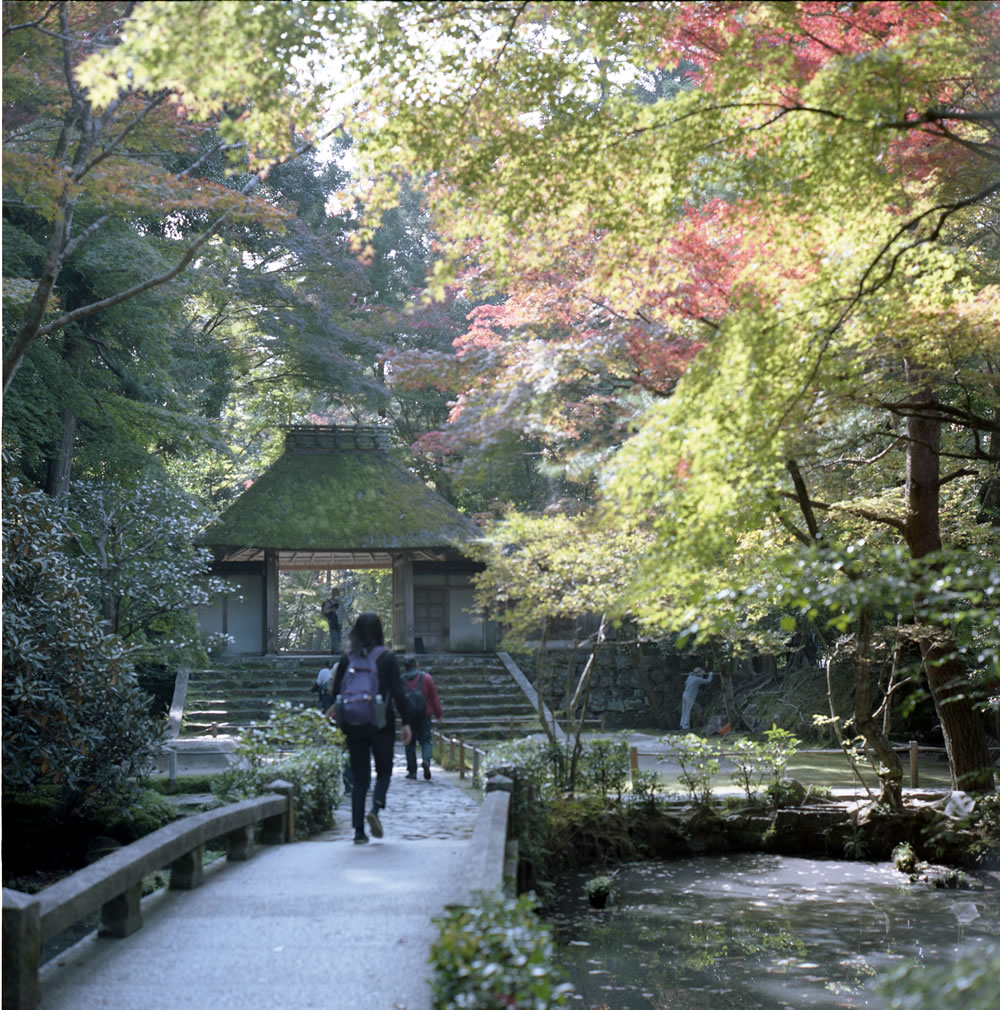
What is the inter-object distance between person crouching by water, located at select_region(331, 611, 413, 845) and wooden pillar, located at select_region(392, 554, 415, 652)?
13681mm

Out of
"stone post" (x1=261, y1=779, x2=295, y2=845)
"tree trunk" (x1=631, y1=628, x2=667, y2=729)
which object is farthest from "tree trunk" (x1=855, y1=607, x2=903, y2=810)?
"tree trunk" (x1=631, y1=628, x2=667, y2=729)

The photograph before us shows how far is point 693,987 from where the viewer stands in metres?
7.39

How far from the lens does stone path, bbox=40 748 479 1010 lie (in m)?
4.00

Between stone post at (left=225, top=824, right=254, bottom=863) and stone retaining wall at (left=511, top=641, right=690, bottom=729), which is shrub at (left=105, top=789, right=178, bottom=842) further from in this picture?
stone retaining wall at (left=511, top=641, right=690, bottom=729)

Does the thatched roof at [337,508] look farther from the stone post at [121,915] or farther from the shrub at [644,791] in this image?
the stone post at [121,915]

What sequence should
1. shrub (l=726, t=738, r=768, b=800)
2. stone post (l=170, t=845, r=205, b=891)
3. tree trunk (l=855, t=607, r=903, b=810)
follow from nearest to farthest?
1. stone post (l=170, t=845, r=205, b=891)
2. tree trunk (l=855, t=607, r=903, b=810)
3. shrub (l=726, t=738, r=768, b=800)

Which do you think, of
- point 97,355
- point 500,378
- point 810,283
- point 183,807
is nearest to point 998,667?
point 810,283

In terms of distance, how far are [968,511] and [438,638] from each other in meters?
12.1

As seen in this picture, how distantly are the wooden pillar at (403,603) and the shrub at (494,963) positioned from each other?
17.0 metres

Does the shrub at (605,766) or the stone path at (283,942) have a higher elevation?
the stone path at (283,942)

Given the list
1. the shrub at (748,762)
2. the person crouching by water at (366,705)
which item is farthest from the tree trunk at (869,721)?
the person crouching by water at (366,705)

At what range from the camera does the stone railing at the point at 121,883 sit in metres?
3.74

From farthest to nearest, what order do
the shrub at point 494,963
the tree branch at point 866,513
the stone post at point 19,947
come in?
the tree branch at point 866,513 < the stone post at point 19,947 < the shrub at point 494,963

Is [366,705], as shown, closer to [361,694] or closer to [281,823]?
[361,694]
